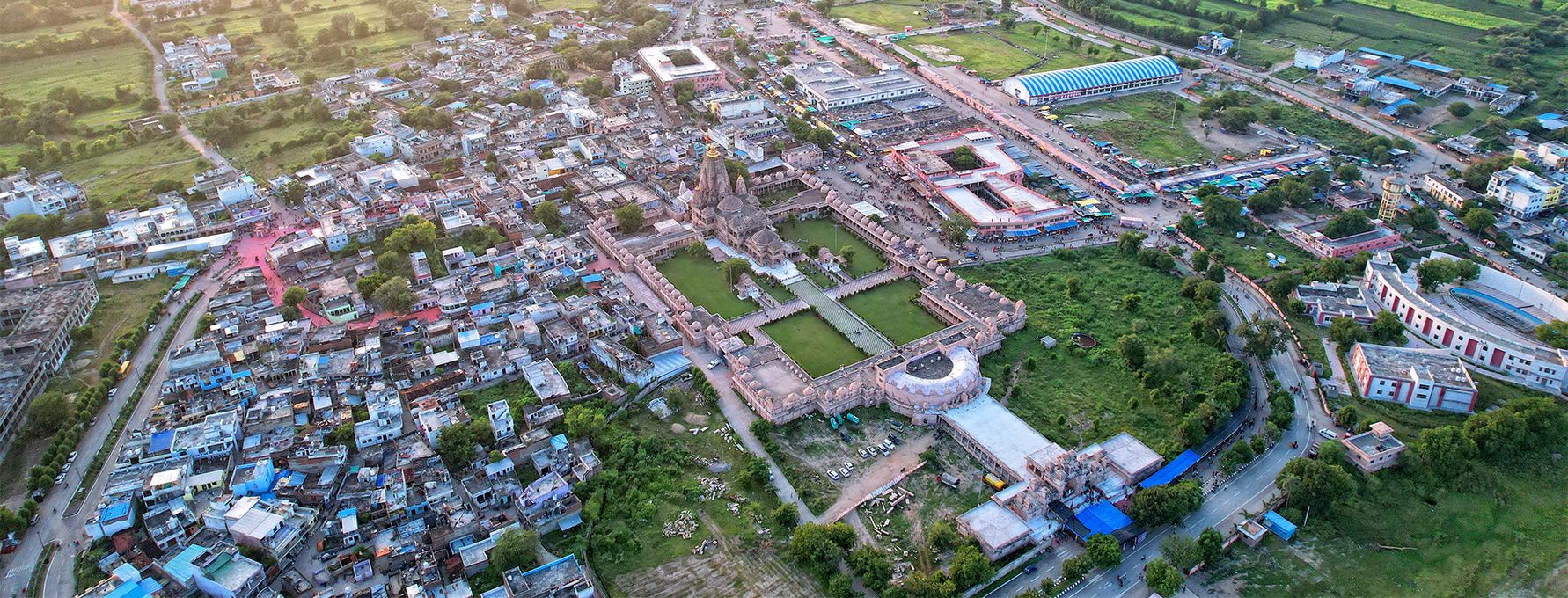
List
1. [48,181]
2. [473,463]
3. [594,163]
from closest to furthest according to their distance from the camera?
[473,463]
[48,181]
[594,163]

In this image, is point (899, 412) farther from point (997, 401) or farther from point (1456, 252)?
point (1456, 252)

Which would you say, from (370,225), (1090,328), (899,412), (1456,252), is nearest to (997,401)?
(899,412)

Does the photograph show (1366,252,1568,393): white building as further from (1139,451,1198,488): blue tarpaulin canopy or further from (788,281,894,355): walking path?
(788,281,894,355): walking path

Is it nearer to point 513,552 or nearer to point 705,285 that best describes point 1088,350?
point 705,285

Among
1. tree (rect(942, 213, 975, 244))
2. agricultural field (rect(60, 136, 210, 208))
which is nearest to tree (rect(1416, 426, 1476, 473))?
tree (rect(942, 213, 975, 244))

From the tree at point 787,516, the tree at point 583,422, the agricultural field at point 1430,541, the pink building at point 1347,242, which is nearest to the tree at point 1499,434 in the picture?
the agricultural field at point 1430,541

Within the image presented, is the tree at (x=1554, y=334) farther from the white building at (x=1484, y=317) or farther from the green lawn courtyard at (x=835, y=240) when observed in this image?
the green lawn courtyard at (x=835, y=240)

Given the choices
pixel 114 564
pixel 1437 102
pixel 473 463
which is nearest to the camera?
pixel 114 564
